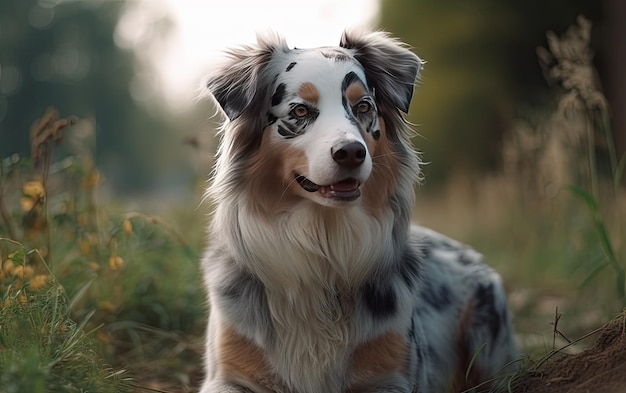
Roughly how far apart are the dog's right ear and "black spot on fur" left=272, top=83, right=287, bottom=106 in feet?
0.32

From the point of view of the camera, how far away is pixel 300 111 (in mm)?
3576

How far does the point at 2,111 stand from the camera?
2034cm

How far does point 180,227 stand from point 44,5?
55.8 ft

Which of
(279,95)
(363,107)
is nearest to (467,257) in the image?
(363,107)

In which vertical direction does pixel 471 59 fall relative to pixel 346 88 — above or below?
below

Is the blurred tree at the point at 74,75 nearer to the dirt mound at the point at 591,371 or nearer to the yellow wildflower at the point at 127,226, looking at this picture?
the yellow wildflower at the point at 127,226

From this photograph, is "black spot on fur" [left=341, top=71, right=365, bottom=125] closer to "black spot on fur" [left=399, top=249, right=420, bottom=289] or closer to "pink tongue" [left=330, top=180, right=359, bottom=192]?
"pink tongue" [left=330, top=180, right=359, bottom=192]

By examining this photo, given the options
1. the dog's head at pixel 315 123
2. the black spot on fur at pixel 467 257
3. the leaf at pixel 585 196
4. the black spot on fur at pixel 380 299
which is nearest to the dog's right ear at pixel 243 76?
the dog's head at pixel 315 123

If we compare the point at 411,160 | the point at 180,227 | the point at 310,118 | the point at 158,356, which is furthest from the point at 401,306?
the point at 180,227

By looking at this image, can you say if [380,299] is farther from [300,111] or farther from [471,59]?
[471,59]

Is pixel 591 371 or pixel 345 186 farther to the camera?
pixel 345 186

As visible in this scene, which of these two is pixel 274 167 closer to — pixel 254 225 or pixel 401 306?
pixel 254 225

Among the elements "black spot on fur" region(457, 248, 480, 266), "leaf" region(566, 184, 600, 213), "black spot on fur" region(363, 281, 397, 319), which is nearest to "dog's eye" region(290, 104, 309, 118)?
"black spot on fur" region(363, 281, 397, 319)

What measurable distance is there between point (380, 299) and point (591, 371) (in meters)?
0.97
